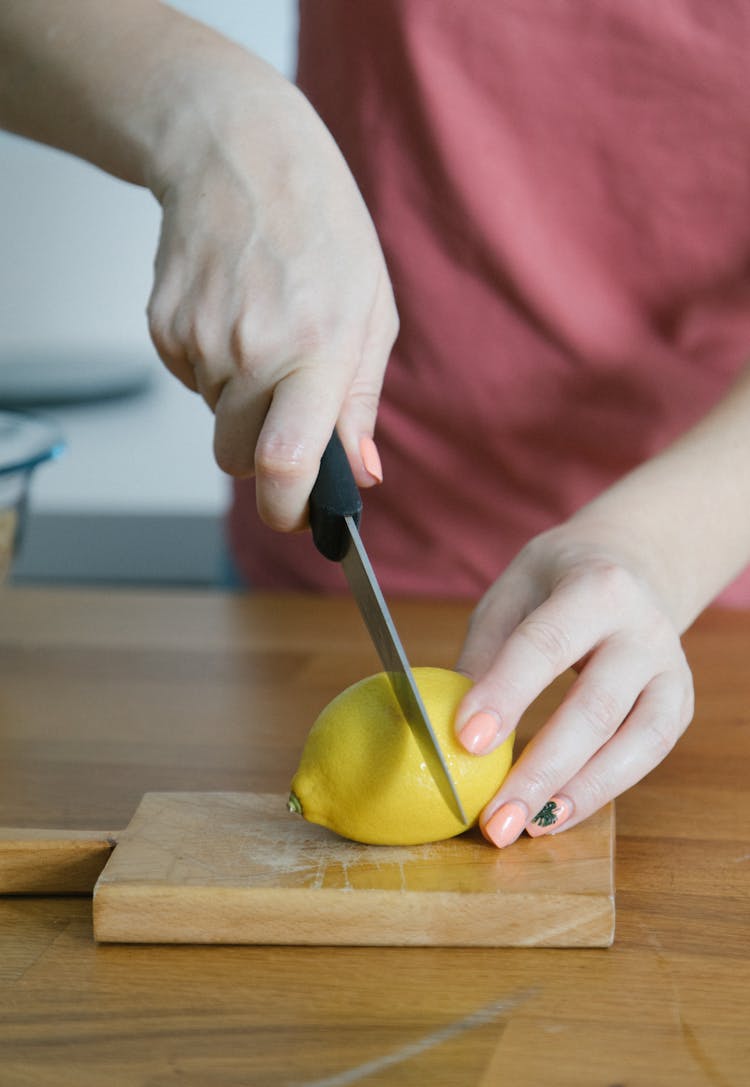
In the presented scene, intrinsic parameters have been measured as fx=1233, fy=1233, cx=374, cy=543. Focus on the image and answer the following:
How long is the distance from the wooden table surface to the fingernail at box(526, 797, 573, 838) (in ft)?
0.17

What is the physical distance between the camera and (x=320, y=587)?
1.36 m

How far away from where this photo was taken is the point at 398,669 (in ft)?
2.42

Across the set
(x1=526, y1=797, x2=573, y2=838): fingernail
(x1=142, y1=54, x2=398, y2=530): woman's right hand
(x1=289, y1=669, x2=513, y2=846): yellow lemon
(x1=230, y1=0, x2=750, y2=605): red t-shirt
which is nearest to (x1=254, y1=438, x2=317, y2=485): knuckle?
(x1=142, y1=54, x2=398, y2=530): woman's right hand

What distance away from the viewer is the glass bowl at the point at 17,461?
3.46ft


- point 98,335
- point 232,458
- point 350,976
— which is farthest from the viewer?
point 98,335

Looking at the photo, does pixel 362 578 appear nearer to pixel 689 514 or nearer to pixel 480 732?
pixel 480 732

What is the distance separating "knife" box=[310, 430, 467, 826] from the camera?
0.71 m

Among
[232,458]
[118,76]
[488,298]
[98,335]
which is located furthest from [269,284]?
[98,335]

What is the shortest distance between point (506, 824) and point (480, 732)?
2.2 inches

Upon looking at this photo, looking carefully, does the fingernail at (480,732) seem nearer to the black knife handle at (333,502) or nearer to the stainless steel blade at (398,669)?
the stainless steel blade at (398,669)

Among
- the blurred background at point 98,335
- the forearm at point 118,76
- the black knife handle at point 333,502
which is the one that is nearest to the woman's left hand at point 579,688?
the black knife handle at point 333,502

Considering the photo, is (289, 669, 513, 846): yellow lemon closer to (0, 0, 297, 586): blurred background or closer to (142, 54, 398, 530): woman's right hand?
(142, 54, 398, 530): woman's right hand

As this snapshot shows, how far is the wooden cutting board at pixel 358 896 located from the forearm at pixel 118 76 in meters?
0.47

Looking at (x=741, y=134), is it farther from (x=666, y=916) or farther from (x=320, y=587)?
(x=666, y=916)
